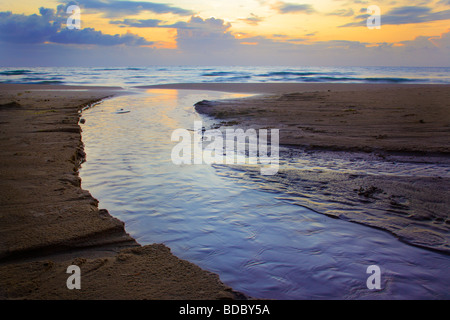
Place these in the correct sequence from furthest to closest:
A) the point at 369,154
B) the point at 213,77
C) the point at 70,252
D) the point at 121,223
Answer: the point at 213,77 < the point at 369,154 < the point at 121,223 < the point at 70,252

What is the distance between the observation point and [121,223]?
2.80 metres

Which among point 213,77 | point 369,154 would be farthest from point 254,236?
point 213,77

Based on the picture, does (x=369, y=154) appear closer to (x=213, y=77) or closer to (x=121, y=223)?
(x=121, y=223)

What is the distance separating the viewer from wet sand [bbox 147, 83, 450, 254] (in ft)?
Result: 10.4

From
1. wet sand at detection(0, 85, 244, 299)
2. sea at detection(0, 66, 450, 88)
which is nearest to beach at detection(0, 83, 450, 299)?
wet sand at detection(0, 85, 244, 299)

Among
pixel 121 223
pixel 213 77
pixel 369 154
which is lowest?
pixel 121 223

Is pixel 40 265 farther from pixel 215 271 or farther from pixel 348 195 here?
pixel 348 195

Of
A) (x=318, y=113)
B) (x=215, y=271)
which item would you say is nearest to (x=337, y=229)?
(x=215, y=271)

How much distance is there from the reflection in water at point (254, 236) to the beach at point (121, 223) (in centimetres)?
23

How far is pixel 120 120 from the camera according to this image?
348 inches

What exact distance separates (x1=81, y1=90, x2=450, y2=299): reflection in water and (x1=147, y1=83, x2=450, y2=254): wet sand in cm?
26

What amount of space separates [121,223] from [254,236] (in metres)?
1.12
